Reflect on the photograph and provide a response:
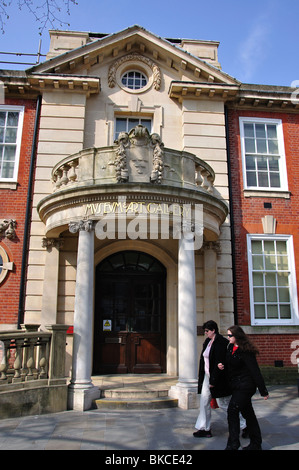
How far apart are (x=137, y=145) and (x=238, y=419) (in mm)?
6022

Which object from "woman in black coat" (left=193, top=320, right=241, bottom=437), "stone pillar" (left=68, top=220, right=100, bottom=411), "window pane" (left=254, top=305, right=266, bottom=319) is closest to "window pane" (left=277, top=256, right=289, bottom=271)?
"window pane" (left=254, top=305, right=266, bottom=319)

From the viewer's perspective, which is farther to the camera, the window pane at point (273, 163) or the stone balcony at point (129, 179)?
the window pane at point (273, 163)

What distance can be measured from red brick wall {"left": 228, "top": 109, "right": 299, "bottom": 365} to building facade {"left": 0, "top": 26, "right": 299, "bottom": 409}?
0.12ft

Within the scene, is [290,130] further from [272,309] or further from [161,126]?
[272,309]

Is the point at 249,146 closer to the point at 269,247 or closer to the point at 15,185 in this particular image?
the point at 269,247

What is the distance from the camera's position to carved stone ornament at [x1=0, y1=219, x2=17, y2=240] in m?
10.8

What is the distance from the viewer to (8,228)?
35.6 feet

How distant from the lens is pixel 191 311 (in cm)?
837

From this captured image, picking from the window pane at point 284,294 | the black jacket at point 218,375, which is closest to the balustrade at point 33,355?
the black jacket at point 218,375

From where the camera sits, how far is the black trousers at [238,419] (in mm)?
4988

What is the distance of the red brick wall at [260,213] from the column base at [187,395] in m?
3.54

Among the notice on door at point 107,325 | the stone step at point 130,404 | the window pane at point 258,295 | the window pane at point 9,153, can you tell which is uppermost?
the window pane at point 9,153

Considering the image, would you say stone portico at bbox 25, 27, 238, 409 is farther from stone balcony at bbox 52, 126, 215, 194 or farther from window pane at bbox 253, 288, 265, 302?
window pane at bbox 253, 288, 265, 302

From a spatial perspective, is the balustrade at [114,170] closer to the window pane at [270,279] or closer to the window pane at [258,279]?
the window pane at [258,279]
